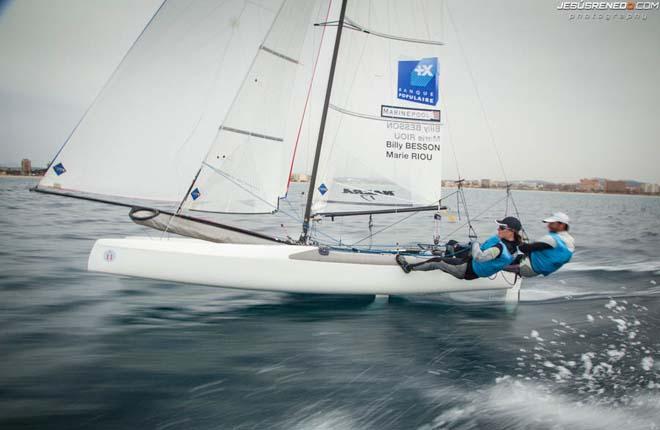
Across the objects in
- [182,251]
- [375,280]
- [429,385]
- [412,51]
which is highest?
[412,51]

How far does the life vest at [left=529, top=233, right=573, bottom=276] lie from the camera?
196 inches

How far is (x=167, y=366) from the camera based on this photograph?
12.8ft

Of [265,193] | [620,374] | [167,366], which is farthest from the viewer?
[265,193]

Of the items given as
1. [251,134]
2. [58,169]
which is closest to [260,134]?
[251,134]

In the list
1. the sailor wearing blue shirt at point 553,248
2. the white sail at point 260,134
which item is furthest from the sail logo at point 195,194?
the sailor wearing blue shirt at point 553,248

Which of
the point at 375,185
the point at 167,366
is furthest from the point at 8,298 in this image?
the point at 375,185

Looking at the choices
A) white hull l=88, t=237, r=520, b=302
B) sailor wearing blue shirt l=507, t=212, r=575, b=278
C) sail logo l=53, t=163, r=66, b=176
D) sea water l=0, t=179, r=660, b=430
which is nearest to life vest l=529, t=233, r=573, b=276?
sailor wearing blue shirt l=507, t=212, r=575, b=278

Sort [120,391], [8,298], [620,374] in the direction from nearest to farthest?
[120,391]
[620,374]
[8,298]

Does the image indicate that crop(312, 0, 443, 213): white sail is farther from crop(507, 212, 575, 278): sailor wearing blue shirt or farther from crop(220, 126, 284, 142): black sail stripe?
crop(507, 212, 575, 278): sailor wearing blue shirt

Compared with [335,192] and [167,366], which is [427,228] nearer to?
[335,192]

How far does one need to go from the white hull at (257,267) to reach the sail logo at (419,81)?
7.67ft

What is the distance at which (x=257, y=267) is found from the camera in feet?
17.3

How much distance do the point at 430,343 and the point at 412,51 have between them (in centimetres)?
392

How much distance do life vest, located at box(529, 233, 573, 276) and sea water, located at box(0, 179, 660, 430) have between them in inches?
31.5
